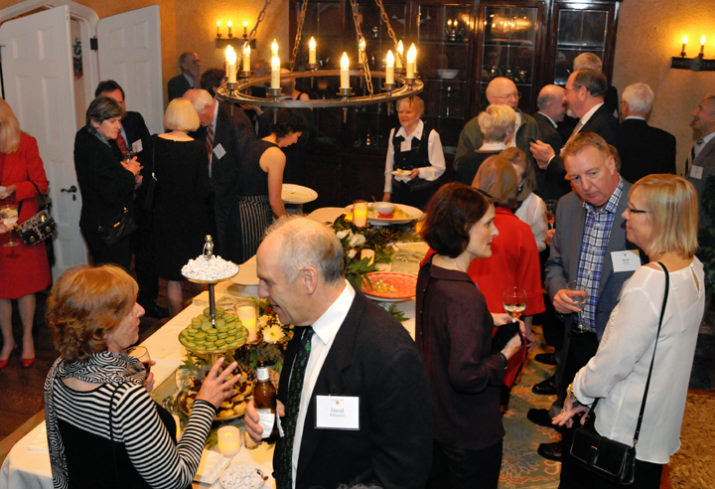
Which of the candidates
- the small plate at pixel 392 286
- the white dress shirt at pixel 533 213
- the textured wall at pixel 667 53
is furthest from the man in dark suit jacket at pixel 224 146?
the textured wall at pixel 667 53

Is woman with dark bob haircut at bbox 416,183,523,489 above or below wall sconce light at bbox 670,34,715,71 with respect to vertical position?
below

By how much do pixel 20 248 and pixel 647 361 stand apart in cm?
376

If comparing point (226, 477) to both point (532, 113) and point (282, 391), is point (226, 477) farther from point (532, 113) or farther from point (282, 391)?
point (532, 113)

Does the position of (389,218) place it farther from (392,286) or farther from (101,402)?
(101,402)

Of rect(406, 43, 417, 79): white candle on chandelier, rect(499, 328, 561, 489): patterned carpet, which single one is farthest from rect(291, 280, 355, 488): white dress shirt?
rect(499, 328, 561, 489): patterned carpet

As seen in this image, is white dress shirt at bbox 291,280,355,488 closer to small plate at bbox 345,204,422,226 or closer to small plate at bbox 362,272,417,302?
small plate at bbox 362,272,417,302

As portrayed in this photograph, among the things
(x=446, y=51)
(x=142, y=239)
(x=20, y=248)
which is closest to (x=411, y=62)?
(x=20, y=248)

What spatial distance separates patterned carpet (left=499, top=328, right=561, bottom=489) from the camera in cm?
319

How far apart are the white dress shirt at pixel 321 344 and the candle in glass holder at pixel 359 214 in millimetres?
2419

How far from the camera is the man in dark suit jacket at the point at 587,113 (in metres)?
4.23

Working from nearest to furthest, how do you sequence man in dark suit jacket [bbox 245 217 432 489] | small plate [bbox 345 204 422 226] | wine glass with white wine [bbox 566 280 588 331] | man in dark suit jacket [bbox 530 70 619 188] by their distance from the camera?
man in dark suit jacket [bbox 245 217 432 489] → wine glass with white wine [bbox 566 280 588 331] → man in dark suit jacket [bbox 530 70 619 188] → small plate [bbox 345 204 422 226]

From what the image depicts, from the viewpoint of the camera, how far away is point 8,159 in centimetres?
421

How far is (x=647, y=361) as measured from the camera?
2.12 m

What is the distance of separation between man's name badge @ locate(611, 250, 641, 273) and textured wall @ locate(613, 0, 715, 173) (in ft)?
15.1
